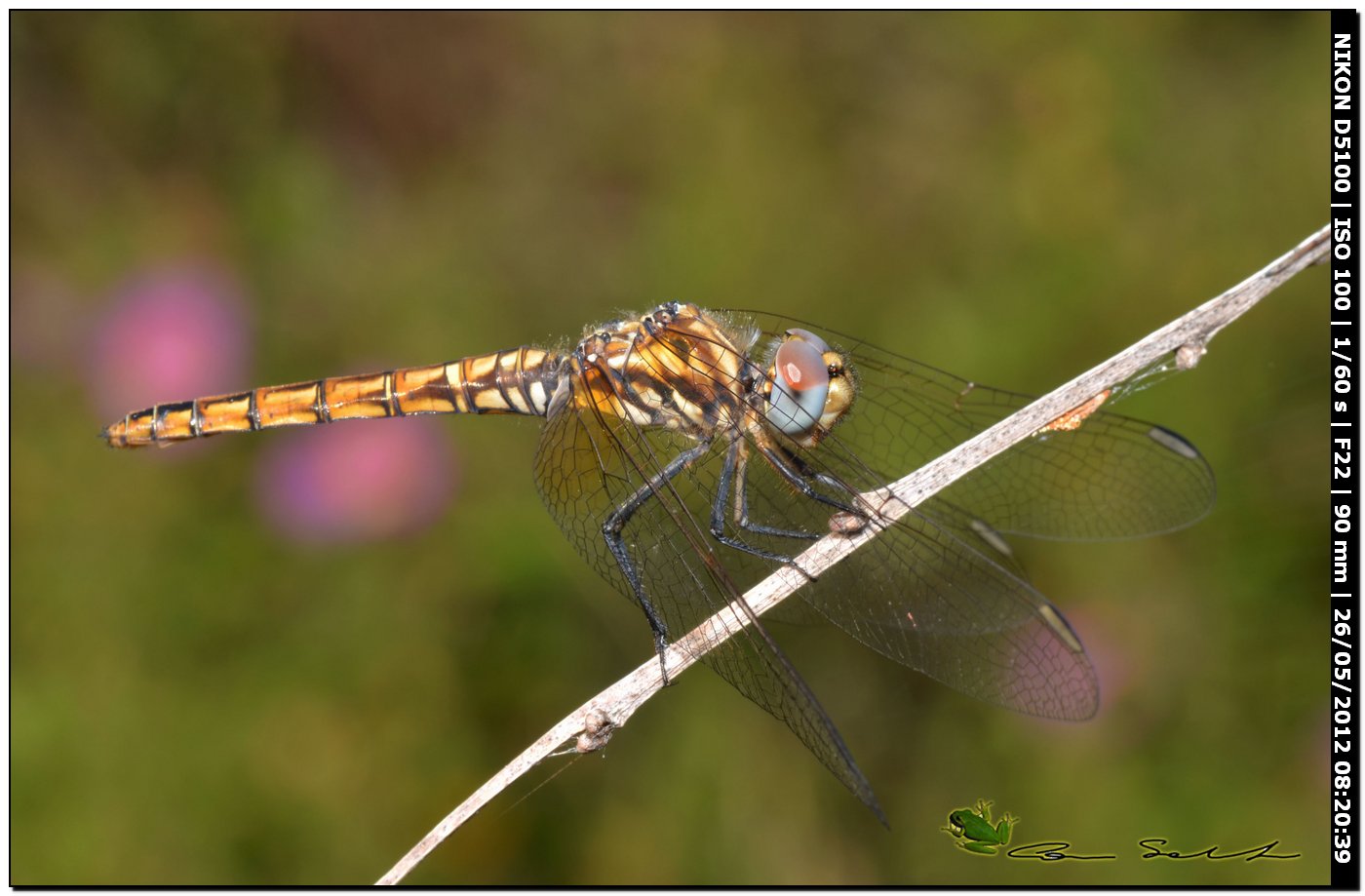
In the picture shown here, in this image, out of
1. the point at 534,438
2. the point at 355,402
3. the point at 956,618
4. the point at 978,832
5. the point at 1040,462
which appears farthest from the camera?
the point at 534,438

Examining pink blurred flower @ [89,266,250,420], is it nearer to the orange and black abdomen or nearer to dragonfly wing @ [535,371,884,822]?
the orange and black abdomen

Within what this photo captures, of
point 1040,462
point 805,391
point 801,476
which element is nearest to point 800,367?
point 805,391

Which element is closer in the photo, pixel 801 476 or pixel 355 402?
pixel 801 476

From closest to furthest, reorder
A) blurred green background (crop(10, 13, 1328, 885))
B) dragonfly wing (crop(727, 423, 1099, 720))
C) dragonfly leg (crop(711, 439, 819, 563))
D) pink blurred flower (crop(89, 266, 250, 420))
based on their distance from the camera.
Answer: dragonfly wing (crop(727, 423, 1099, 720)), dragonfly leg (crop(711, 439, 819, 563)), blurred green background (crop(10, 13, 1328, 885)), pink blurred flower (crop(89, 266, 250, 420))

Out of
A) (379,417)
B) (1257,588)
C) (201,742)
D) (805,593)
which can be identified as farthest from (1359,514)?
(201,742)

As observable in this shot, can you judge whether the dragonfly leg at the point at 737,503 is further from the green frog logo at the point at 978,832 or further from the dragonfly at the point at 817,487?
the green frog logo at the point at 978,832

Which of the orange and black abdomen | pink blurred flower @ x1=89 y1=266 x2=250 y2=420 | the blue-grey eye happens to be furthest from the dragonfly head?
pink blurred flower @ x1=89 y1=266 x2=250 y2=420

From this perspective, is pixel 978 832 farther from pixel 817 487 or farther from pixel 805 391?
pixel 805 391
